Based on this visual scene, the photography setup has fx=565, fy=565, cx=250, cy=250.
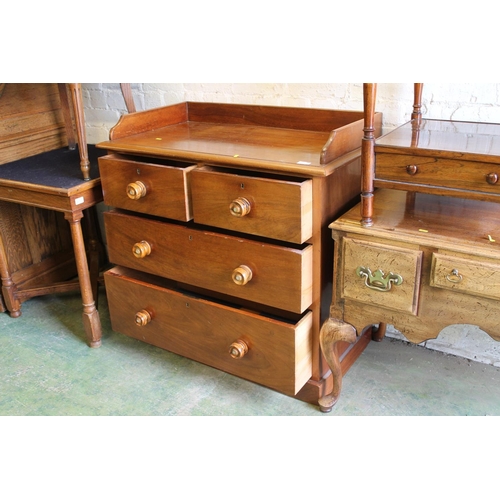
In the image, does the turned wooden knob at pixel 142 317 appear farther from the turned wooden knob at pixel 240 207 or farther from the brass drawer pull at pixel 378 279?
the brass drawer pull at pixel 378 279

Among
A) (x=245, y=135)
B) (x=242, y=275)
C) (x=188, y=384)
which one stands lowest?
(x=188, y=384)

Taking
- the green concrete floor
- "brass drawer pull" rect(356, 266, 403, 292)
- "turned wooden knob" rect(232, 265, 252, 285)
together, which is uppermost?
"brass drawer pull" rect(356, 266, 403, 292)

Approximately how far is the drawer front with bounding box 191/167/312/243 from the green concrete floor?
669mm

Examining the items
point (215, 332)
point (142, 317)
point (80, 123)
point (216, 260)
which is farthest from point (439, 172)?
point (80, 123)

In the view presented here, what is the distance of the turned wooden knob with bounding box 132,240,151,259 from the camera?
6.86 feet

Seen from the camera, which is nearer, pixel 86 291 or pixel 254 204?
pixel 254 204

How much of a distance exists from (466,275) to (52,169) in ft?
5.86

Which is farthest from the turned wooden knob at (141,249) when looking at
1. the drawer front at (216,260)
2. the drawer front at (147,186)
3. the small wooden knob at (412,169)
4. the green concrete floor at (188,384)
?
the small wooden knob at (412,169)

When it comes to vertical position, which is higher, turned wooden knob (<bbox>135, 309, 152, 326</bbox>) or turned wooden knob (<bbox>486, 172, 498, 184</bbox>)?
turned wooden knob (<bbox>486, 172, 498, 184</bbox>)

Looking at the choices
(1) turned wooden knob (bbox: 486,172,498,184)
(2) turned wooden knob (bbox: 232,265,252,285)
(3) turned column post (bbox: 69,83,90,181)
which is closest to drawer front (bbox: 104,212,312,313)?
(2) turned wooden knob (bbox: 232,265,252,285)

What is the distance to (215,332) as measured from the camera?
6.77ft

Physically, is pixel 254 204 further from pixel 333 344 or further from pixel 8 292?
pixel 8 292

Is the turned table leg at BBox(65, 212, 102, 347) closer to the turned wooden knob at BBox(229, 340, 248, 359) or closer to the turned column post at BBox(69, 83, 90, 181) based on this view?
the turned column post at BBox(69, 83, 90, 181)

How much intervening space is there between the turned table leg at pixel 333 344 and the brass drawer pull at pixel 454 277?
0.39 m
